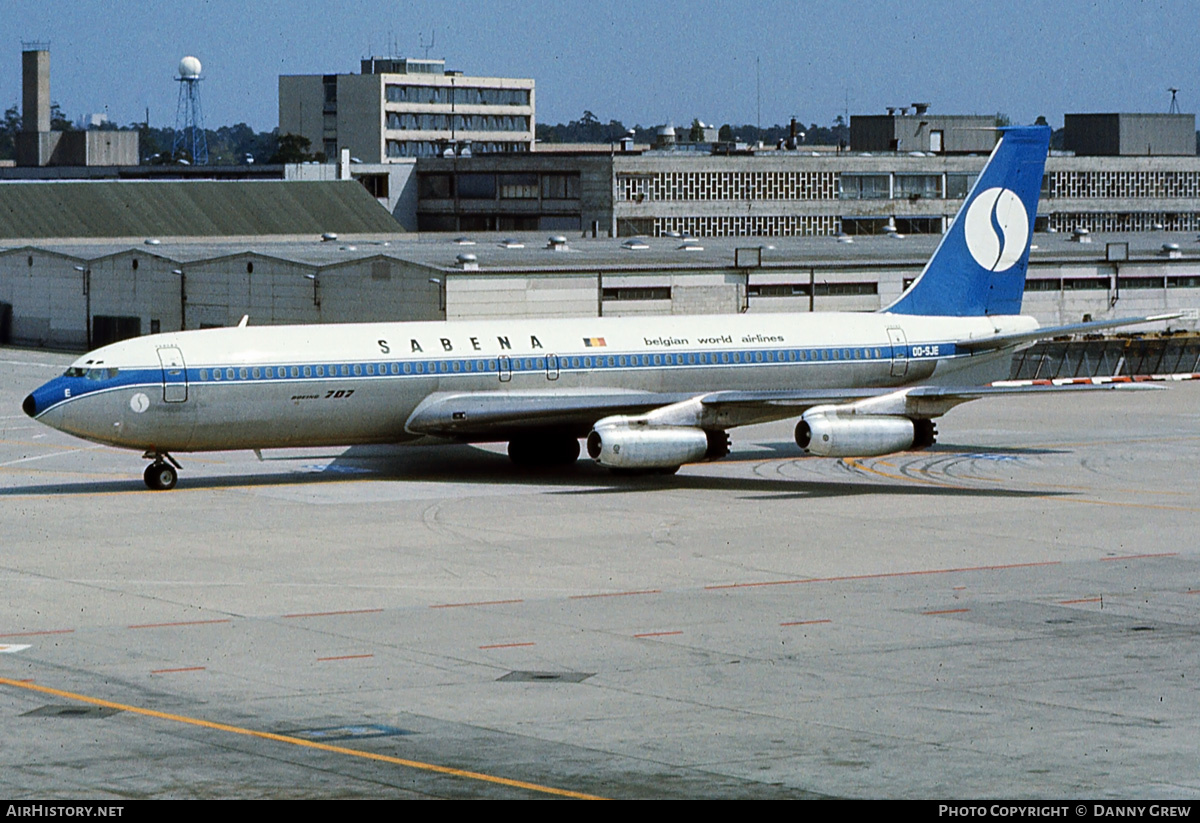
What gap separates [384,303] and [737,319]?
84.3ft

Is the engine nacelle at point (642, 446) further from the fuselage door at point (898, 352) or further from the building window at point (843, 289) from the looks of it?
the building window at point (843, 289)

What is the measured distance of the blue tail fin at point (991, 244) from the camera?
6006 cm

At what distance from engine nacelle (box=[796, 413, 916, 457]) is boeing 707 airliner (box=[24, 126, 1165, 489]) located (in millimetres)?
49

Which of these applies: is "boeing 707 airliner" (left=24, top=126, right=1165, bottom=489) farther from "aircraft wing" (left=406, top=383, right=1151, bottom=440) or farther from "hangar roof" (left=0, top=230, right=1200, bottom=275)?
"hangar roof" (left=0, top=230, right=1200, bottom=275)

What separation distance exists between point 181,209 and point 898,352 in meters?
85.6

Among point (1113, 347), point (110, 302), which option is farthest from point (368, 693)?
point (110, 302)

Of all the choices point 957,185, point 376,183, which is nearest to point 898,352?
point 957,185

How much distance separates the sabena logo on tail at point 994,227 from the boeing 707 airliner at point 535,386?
308cm

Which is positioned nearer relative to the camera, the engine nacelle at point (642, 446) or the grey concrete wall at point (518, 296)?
the engine nacelle at point (642, 446)

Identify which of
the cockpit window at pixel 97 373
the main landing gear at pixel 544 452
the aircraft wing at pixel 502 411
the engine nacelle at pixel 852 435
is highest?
the cockpit window at pixel 97 373

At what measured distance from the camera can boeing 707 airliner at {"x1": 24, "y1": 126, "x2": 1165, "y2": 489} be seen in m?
49.1

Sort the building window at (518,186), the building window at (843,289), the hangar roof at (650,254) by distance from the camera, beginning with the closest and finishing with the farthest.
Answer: the hangar roof at (650,254), the building window at (843,289), the building window at (518,186)

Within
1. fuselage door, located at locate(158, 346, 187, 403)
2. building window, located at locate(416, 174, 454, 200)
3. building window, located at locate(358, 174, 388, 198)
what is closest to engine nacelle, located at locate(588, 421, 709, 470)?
fuselage door, located at locate(158, 346, 187, 403)

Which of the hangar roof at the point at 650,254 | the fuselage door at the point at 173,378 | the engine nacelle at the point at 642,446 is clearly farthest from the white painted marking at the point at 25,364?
the engine nacelle at the point at 642,446
